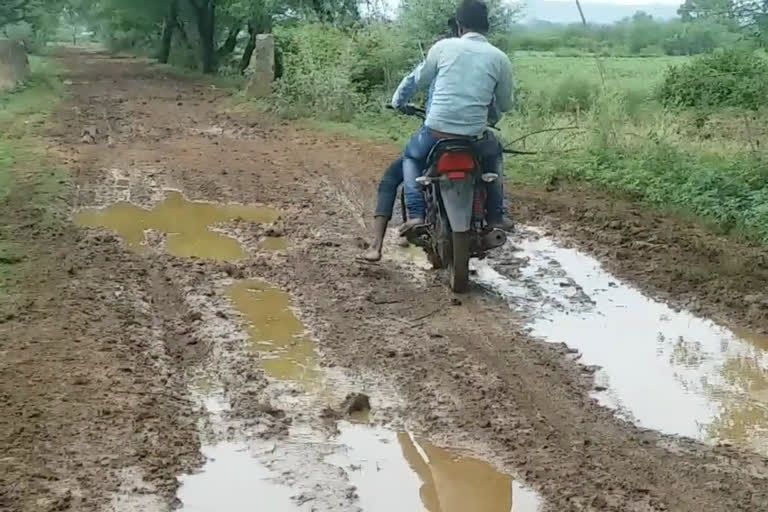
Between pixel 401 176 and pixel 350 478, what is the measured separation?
362 centimetres

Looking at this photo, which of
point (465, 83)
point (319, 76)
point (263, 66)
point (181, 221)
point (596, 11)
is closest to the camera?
point (465, 83)

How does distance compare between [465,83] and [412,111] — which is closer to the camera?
[465,83]

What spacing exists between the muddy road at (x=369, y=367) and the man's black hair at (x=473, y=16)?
1.79m

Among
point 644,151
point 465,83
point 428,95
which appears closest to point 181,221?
point 428,95

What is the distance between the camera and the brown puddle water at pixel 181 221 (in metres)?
7.90

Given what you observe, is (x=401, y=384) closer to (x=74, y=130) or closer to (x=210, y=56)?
(x=74, y=130)

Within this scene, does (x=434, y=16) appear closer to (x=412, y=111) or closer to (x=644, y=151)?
(x=644, y=151)

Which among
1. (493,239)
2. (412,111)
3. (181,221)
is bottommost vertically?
(181,221)

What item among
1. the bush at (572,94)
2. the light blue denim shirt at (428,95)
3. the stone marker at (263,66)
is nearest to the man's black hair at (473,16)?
the light blue denim shirt at (428,95)

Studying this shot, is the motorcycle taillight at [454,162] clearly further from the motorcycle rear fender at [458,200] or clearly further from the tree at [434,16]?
the tree at [434,16]

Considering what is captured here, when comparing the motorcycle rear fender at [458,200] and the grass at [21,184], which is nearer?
the motorcycle rear fender at [458,200]

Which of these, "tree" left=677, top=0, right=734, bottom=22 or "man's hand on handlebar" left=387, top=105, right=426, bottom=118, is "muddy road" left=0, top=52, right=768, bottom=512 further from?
"tree" left=677, top=0, right=734, bottom=22

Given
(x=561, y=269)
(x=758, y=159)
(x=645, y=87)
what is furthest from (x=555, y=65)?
(x=561, y=269)

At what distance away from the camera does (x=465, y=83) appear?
665cm
